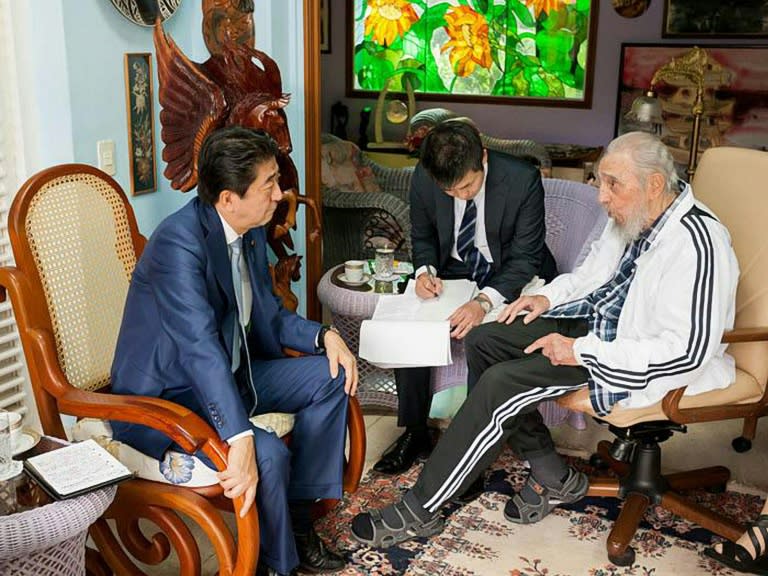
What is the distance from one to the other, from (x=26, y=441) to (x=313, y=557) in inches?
33.7


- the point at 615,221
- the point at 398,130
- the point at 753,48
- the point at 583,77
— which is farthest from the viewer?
the point at 398,130

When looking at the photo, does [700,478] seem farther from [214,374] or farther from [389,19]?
[389,19]

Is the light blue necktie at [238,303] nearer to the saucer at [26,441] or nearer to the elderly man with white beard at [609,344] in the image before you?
the saucer at [26,441]

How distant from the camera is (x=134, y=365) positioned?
2.16 m

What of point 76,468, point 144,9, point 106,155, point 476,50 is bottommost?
point 76,468

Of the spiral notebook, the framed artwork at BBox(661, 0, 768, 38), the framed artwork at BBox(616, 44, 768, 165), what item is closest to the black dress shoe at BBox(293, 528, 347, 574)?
the spiral notebook

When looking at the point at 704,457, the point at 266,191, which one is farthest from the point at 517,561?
the point at 266,191

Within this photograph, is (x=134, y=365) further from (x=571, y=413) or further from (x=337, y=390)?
(x=571, y=413)

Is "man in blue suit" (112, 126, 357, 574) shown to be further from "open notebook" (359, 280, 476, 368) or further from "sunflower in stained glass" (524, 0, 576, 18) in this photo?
"sunflower in stained glass" (524, 0, 576, 18)

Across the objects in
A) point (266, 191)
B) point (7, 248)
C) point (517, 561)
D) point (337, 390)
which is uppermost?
point (266, 191)

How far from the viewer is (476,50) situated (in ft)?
23.6

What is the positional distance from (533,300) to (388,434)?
85 centimetres

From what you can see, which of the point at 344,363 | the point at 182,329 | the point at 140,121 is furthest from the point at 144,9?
the point at 344,363

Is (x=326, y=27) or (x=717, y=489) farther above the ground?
(x=326, y=27)
